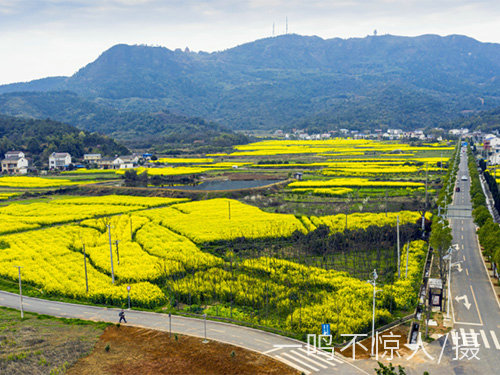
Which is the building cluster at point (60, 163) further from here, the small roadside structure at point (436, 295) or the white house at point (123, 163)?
the small roadside structure at point (436, 295)

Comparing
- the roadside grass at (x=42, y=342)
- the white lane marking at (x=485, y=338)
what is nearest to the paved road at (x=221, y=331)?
the roadside grass at (x=42, y=342)

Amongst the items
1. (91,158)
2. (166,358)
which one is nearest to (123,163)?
(91,158)

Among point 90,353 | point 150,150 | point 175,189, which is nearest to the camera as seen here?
point 90,353

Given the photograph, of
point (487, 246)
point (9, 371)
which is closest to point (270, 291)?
point (9, 371)

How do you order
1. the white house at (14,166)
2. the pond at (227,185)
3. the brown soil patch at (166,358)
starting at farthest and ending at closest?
1. the white house at (14,166)
2. the pond at (227,185)
3. the brown soil patch at (166,358)

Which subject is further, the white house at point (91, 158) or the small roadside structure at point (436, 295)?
the white house at point (91, 158)

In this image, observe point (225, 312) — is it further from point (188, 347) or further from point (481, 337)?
point (481, 337)

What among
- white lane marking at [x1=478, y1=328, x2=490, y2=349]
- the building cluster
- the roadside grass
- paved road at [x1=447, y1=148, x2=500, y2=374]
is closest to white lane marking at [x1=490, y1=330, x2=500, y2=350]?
paved road at [x1=447, y1=148, x2=500, y2=374]
